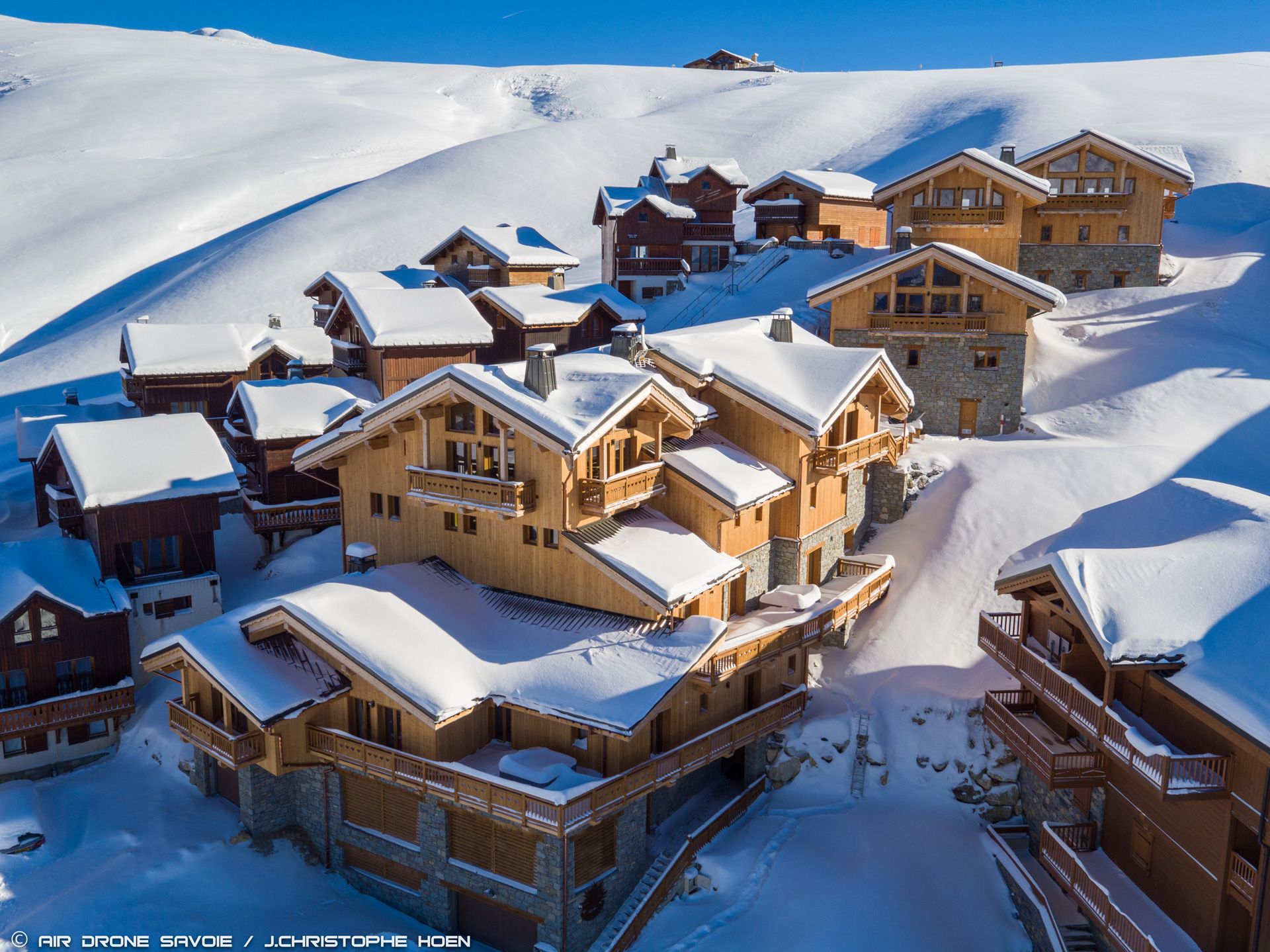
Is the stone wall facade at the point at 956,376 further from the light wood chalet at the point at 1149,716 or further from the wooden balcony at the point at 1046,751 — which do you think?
the wooden balcony at the point at 1046,751

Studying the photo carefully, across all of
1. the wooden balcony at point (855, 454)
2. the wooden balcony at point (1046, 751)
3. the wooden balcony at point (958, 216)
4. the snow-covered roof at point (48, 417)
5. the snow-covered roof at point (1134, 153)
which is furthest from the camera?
the snow-covered roof at point (1134, 153)

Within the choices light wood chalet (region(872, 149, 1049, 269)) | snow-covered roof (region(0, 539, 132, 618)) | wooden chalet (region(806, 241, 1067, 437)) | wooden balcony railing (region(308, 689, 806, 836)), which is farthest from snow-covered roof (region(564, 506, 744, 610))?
light wood chalet (region(872, 149, 1049, 269))

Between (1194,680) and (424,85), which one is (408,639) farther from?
(424,85)

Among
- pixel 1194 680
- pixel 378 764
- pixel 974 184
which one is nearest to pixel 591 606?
pixel 378 764

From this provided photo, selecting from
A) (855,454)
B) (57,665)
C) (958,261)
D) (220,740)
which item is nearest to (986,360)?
(958,261)

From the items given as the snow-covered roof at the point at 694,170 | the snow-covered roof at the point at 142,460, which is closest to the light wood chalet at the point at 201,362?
the snow-covered roof at the point at 142,460

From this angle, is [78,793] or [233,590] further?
[233,590]
